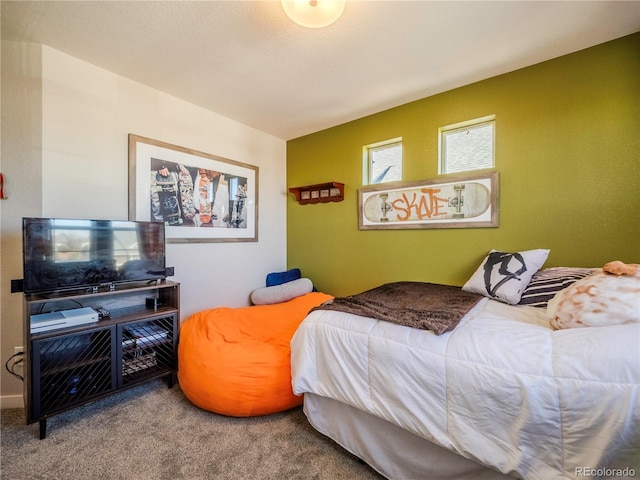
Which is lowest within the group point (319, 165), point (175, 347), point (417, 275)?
point (175, 347)

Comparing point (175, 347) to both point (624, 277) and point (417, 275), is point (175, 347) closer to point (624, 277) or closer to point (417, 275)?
point (417, 275)

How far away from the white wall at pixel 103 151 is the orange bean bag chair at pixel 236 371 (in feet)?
2.65

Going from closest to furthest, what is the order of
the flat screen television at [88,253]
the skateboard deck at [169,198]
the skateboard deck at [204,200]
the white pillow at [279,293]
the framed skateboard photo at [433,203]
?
the flat screen television at [88,253], the framed skateboard photo at [433,203], the skateboard deck at [169,198], the skateboard deck at [204,200], the white pillow at [279,293]

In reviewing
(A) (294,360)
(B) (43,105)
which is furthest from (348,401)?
(B) (43,105)

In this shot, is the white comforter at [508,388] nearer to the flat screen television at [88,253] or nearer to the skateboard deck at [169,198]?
the flat screen television at [88,253]

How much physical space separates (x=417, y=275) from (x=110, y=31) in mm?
2937

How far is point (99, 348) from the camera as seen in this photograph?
178 centimetres

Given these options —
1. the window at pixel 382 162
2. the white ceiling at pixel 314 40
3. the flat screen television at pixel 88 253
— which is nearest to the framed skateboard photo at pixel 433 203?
the window at pixel 382 162

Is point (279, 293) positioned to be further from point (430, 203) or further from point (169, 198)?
point (430, 203)

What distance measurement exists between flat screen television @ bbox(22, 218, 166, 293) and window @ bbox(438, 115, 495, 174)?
100 inches

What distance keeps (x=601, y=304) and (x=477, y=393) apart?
0.62 m

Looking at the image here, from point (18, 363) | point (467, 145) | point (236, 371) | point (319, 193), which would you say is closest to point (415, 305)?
point (236, 371)

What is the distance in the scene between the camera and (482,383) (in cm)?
100

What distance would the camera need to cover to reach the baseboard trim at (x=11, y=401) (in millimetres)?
1808
